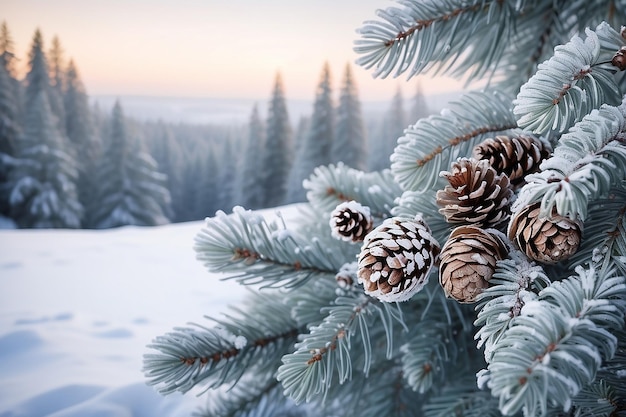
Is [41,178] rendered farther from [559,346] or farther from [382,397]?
[559,346]

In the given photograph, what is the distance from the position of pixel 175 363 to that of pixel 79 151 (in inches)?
775

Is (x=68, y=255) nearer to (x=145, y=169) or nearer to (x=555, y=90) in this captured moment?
(x=555, y=90)

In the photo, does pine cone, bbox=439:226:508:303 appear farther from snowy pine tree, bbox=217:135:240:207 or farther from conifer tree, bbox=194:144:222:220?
conifer tree, bbox=194:144:222:220

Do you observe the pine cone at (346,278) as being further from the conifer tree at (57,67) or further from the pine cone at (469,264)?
the conifer tree at (57,67)

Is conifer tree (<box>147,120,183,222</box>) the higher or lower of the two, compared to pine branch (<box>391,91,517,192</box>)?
lower

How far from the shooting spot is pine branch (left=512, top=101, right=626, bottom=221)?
33cm

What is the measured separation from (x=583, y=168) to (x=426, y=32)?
1.28 ft

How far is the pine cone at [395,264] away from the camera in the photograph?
1.54 ft

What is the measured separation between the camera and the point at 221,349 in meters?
0.71

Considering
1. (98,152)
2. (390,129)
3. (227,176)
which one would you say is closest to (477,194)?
(98,152)

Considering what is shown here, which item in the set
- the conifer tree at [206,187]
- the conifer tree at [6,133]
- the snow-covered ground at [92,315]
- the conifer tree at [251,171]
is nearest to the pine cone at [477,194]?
the snow-covered ground at [92,315]

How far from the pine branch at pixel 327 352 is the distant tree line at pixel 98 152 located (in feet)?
49.0

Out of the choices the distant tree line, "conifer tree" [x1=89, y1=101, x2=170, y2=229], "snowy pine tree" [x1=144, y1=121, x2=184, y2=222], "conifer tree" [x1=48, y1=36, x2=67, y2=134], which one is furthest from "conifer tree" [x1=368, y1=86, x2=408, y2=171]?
"conifer tree" [x1=48, y1=36, x2=67, y2=134]

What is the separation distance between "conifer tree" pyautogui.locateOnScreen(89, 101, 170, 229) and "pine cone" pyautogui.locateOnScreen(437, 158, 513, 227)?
667 inches
